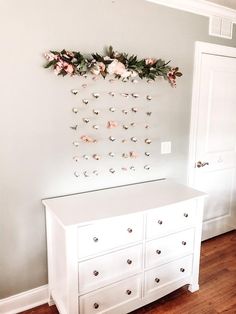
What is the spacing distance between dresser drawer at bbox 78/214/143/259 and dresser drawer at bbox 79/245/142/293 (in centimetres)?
6

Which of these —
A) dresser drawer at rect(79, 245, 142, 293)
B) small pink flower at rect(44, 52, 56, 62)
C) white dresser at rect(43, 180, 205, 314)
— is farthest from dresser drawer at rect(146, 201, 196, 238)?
small pink flower at rect(44, 52, 56, 62)

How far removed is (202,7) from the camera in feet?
8.00

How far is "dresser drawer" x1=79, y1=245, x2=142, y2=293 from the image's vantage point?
1.67 metres

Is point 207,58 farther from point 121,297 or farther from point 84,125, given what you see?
point 121,297

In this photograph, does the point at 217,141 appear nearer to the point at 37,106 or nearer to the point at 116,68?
the point at 116,68

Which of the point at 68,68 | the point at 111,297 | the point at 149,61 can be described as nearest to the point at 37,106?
the point at 68,68

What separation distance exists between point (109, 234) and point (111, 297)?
0.45m

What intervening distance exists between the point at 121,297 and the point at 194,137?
5.29 ft

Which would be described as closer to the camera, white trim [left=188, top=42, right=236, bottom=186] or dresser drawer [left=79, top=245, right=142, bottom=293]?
dresser drawer [left=79, top=245, right=142, bottom=293]

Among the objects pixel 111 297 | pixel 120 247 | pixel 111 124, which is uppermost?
pixel 111 124

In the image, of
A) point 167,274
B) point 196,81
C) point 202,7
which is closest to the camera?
point 167,274

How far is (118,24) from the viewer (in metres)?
2.06

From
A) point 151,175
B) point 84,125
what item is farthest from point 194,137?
point 84,125

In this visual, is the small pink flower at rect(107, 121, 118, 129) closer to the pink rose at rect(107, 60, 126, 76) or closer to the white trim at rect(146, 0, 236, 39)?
the pink rose at rect(107, 60, 126, 76)
